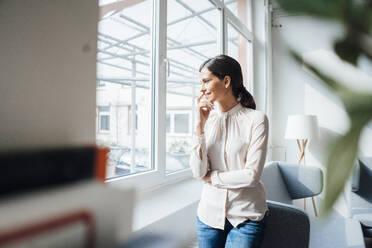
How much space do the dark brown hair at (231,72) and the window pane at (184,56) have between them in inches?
20.9

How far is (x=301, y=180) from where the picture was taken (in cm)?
248

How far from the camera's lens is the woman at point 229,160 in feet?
3.79

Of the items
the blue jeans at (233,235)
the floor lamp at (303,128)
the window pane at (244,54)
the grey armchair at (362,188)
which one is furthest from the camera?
the window pane at (244,54)

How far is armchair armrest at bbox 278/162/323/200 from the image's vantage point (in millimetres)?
2416

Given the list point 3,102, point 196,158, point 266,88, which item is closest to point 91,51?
point 3,102

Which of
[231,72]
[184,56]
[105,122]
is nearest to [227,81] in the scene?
[231,72]

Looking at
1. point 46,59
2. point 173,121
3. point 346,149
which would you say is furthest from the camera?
point 173,121

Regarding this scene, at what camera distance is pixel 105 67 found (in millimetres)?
537

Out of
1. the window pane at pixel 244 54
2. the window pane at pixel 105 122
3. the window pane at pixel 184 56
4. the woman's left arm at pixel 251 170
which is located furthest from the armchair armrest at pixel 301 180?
the window pane at pixel 105 122

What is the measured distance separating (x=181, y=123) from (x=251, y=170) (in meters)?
1.14

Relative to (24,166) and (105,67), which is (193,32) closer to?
(105,67)

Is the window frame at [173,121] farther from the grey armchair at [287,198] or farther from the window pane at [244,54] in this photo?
the window pane at [244,54]

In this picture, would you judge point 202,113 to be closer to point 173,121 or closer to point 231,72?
point 231,72

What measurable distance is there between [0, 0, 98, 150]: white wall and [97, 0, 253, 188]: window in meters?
0.03
